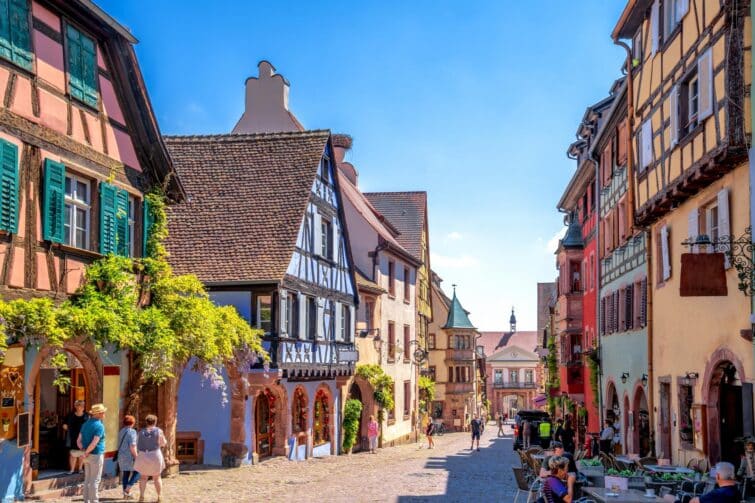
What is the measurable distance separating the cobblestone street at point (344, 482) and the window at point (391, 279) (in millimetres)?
13262

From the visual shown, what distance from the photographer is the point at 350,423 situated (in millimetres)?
32750

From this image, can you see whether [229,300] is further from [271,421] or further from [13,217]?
[13,217]

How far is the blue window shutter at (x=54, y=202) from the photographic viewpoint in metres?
15.0

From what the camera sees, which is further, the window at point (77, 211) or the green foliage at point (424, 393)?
the green foliage at point (424, 393)

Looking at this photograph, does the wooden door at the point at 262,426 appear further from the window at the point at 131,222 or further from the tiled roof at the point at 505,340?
the tiled roof at the point at 505,340

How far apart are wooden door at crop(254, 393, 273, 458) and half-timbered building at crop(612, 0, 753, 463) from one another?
10.7 metres

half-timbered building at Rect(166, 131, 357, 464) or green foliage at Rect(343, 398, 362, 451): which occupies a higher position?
half-timbered building at Rect(166, 131, 357, 464)

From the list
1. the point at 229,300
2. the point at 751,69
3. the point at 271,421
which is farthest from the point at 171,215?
the point at 751,69

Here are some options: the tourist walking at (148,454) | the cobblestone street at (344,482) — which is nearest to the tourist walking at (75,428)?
the cobblestone street at (344,482)

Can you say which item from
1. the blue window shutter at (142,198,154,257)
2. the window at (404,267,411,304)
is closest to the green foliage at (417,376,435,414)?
the window at (404,267,411,304)

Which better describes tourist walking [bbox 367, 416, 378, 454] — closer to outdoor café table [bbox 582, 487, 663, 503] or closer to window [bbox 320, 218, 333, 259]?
window [bbox 320, 218, 333, 259]

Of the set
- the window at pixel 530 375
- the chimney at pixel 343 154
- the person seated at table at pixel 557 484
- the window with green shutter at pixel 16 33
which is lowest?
the window at pixel 530 375

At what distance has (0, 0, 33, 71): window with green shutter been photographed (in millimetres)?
14148

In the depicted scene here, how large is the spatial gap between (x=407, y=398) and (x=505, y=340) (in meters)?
87.7
